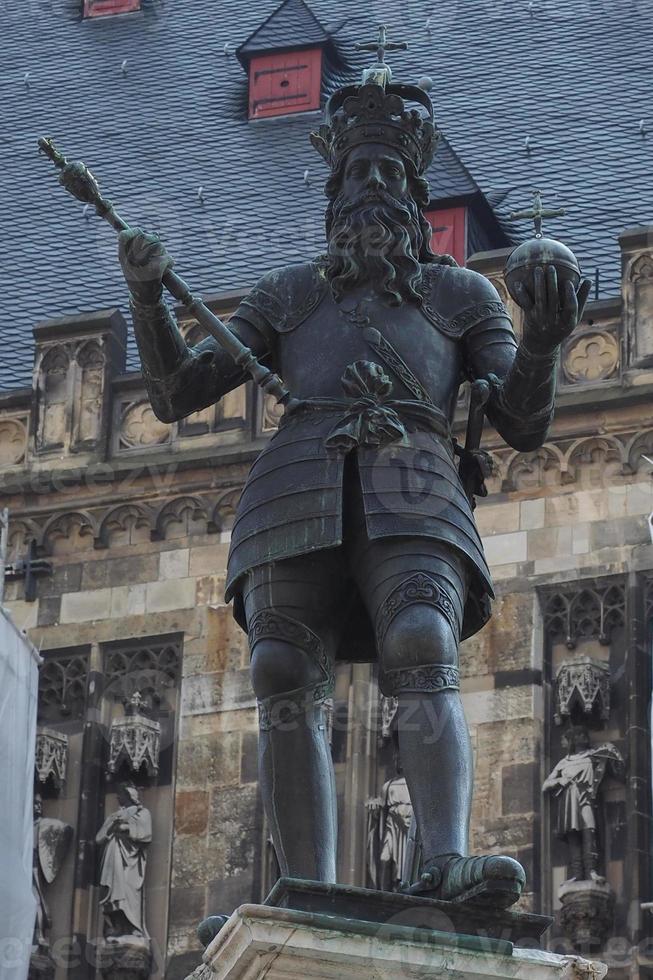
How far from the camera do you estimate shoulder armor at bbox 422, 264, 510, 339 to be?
766 centimetres

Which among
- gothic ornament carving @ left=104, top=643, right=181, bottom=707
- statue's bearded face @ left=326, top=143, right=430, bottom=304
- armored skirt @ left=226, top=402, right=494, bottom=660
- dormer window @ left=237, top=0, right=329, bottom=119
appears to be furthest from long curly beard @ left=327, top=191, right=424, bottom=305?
dormer window @ left=237, top=0, right=329, bottom=119

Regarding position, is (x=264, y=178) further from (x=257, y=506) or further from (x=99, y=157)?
(x=257, y=506)

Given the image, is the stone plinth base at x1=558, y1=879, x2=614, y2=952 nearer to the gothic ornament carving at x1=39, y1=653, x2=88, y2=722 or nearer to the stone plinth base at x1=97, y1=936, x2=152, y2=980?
the stone plinth base at x1=97, y1=936, x2=152, y2=980

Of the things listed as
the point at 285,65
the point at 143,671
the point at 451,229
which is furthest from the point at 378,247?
the point at 285,65

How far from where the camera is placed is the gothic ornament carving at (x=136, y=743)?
19.4 m

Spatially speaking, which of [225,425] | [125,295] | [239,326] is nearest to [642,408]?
[225,425]

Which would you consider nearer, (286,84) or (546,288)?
(546,288)

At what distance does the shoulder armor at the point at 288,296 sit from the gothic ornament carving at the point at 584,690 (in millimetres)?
10847

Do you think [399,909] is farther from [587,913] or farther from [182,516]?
[182,516]

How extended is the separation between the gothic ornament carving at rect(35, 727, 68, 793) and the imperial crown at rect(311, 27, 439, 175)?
12154 millimetres

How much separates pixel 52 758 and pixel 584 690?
351 centimetres

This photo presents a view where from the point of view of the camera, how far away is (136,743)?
63.9ft

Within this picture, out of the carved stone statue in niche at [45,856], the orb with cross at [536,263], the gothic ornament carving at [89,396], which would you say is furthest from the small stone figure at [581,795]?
the orb with cross at [536,263]

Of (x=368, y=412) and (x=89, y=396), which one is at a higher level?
(x=89, y=396)
